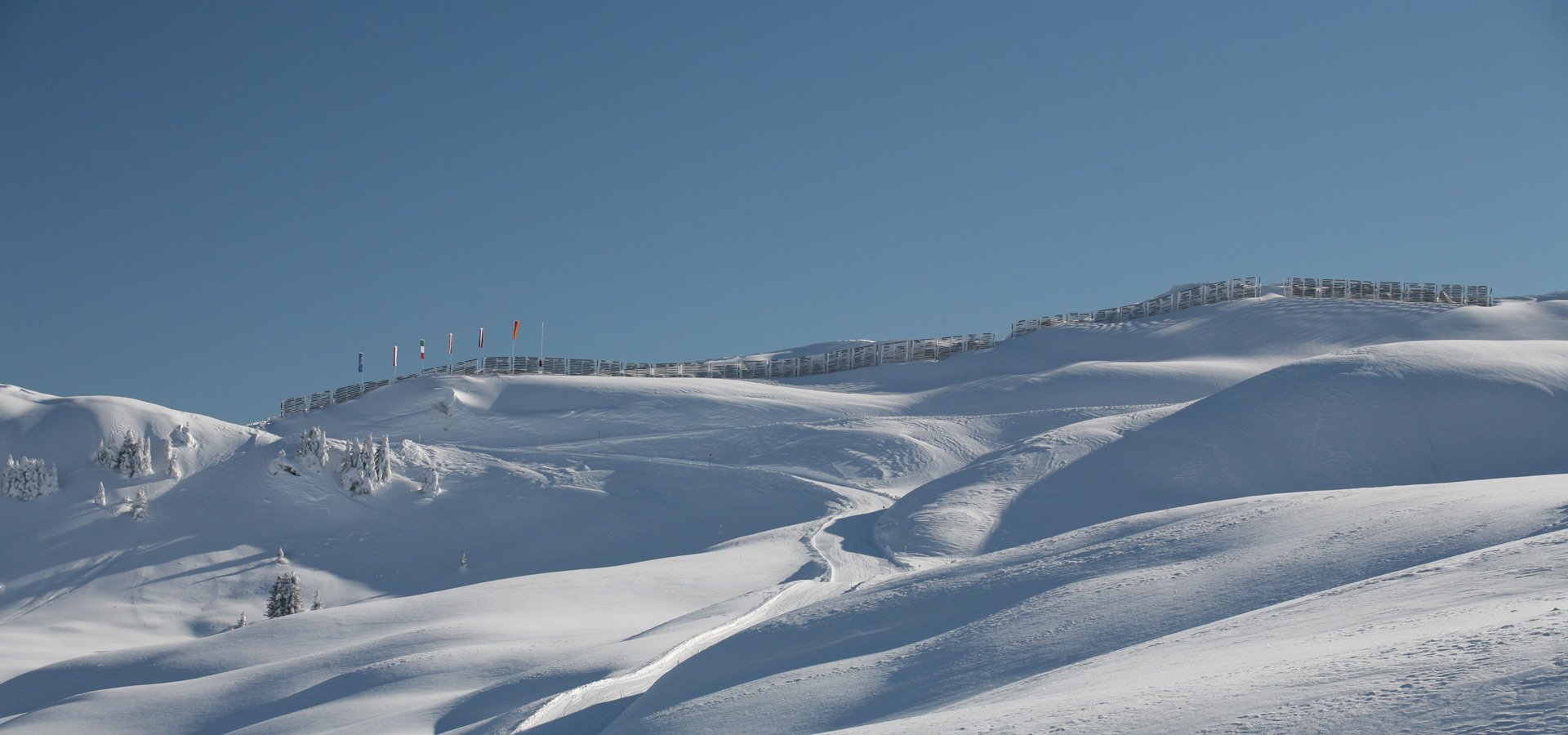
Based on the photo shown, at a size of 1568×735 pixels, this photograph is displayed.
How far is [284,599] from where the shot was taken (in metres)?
35.7

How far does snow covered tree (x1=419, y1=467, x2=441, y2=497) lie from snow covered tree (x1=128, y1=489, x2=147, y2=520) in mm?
9565

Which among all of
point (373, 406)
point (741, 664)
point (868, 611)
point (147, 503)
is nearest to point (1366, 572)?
point (868, 611)

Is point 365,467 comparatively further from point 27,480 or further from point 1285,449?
point 1285,449

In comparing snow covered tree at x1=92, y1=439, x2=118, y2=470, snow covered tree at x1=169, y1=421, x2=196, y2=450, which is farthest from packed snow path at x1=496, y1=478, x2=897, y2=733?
snow covered tree at x1=92, y1=439, x2=118, y2=470

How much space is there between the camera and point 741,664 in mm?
18812

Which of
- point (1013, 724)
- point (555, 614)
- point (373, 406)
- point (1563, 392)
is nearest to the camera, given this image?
point (1013, 724)

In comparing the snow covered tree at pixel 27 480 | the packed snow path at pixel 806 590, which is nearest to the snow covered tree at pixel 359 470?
the snow covered tree at pixel 27 480

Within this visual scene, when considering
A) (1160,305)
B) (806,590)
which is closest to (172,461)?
(806,590)

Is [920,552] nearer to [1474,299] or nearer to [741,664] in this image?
[741,664]

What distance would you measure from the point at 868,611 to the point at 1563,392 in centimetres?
3150

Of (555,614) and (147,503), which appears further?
(147,503)

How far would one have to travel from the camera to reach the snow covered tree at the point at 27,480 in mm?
46000

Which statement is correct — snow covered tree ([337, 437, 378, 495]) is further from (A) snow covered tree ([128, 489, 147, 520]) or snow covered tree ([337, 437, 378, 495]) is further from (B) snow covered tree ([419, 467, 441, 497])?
(A) snow covered tree ([128, 489, 147, 520])

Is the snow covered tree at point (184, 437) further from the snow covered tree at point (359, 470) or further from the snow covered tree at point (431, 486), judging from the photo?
the snow covered tree at point (431, 486)
